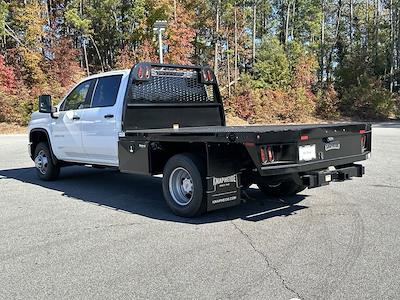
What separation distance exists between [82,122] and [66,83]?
27.4 metres

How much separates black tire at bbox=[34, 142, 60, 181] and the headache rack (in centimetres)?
297

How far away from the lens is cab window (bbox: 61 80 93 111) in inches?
328

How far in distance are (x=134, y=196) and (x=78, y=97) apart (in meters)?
2.32

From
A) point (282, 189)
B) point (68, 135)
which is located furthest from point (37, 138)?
point (282, 189)

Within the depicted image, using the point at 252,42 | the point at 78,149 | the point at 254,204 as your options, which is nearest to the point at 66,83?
the point at 252,42

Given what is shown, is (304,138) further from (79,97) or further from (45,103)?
(45,103)

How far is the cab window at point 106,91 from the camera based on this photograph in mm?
7602

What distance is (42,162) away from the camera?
9625mm

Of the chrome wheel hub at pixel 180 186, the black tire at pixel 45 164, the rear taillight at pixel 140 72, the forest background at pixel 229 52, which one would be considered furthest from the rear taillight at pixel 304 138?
the forest background at pixel 229 52

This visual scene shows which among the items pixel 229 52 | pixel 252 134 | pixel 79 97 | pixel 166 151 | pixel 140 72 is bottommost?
pixel 166 151

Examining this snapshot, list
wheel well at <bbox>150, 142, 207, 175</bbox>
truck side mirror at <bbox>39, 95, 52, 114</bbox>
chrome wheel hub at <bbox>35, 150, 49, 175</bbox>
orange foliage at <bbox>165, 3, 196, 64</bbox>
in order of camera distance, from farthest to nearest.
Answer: orange foliage at <bbox>165, 3, 196, 64</bbox>
chrome wheel hub at <bbox>35, 150, 49, 175</bbox>
truck side mirror at <bbox>39, 95, 52, 114</bbox>
wheel well at <bbox>150, 142, 207, 175</bbox>

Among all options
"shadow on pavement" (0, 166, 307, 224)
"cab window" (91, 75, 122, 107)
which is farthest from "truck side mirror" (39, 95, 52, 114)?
"shadow on pavement" (0, 166, 307, 224)

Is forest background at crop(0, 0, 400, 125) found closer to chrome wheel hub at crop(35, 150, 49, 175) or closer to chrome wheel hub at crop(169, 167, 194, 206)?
chrome wheel hub at crop(35, 150, 49, 175)

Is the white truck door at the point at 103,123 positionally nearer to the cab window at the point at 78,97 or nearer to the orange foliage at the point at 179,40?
the cab window at the point at 78,97
